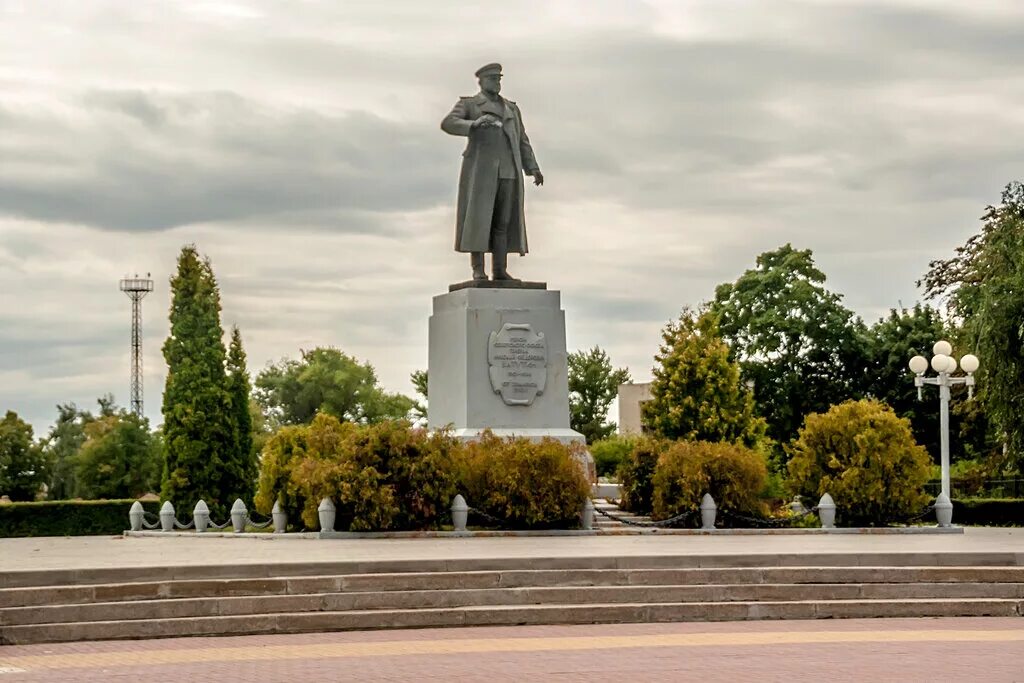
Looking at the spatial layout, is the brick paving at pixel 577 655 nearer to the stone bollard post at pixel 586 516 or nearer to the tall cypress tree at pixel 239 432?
the stone bollard post at pixel 586 516

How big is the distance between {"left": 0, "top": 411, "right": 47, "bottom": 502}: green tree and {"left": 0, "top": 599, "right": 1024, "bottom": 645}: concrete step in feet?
151

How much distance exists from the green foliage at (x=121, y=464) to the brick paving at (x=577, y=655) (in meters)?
41.2

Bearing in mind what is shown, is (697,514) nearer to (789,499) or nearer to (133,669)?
(789,499)

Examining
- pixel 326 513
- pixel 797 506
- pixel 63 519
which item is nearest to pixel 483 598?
pixel 326 513

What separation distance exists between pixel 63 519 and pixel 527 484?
15.5 metres

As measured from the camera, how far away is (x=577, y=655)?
13.7 m

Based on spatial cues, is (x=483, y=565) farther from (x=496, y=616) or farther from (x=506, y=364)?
(x=506, y=364)

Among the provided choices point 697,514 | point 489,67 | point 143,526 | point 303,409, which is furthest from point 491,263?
point 303,409

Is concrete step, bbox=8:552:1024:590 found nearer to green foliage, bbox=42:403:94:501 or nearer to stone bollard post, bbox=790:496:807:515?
stone bollard post, bbox=790:496:807:515

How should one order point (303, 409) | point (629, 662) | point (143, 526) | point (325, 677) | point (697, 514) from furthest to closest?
point (303, 409)
point (143, 526)
point (697, 514)
point (629, 662)
point (325, 677)

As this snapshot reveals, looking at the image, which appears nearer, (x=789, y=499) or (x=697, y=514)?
(x=697, y=514)

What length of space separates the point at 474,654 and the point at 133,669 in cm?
275

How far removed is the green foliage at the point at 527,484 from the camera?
23172mm

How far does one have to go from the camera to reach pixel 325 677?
12.3 meters
